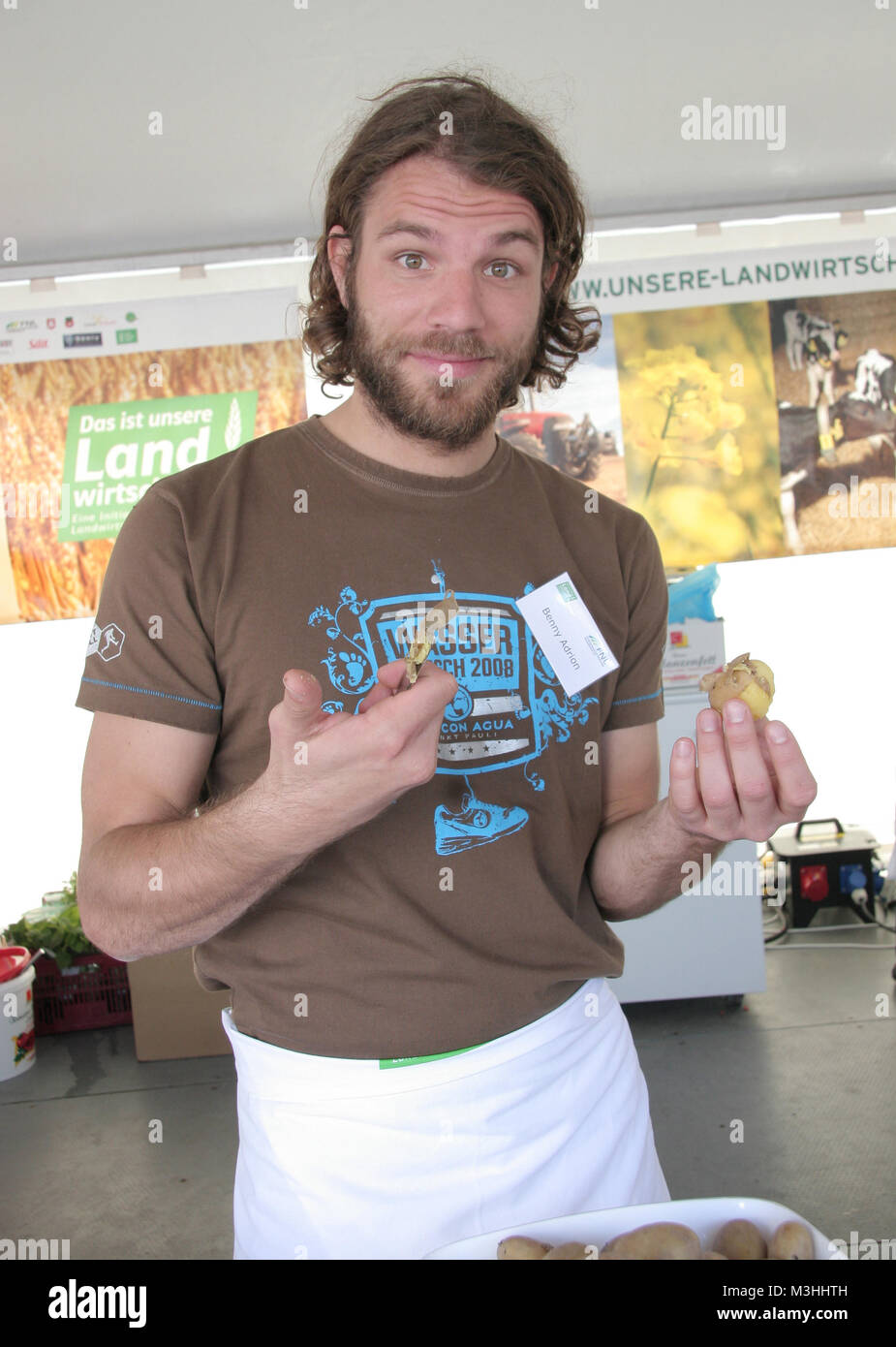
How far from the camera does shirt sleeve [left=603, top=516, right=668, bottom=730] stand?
1.56 metres

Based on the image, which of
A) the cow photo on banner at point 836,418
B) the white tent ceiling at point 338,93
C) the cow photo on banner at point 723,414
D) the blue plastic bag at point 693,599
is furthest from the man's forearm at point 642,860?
the cow photo on banner at point 836,418

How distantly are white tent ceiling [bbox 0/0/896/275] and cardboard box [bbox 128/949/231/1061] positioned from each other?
10.2ft

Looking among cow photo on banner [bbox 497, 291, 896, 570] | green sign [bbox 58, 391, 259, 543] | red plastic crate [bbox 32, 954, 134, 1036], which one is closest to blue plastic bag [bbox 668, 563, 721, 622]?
cow photo on banner [bbox 497, 291, 896, 570]

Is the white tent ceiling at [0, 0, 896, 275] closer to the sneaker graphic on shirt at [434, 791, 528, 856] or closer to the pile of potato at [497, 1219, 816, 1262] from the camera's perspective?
the sneaker graphic on shirt at [434, 791, 528, 856]

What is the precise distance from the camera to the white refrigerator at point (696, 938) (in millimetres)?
4027

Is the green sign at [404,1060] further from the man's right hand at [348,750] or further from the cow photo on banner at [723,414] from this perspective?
the cow photo on banner at [723,414]

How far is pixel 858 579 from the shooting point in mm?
5402

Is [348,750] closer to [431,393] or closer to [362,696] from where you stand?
[362,696]

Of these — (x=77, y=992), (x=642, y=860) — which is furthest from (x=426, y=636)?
(x=77, y=992)

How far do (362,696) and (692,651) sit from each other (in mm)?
2951
